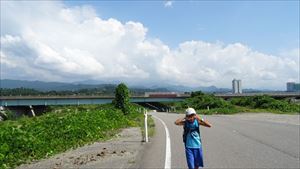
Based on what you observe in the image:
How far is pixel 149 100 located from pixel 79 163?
101561mm

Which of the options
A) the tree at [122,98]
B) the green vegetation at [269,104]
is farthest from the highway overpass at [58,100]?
the tree at [122,98]

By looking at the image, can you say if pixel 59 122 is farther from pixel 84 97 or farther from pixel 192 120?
pixel 84 97

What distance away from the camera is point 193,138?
7773 mm

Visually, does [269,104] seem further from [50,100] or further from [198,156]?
[50,100]

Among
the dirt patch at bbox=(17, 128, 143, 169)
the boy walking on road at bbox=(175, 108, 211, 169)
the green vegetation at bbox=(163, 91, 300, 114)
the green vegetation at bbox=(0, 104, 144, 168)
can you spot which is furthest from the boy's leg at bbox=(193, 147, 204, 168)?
the green vegetation at bbox=(163, 91, 300, 114)

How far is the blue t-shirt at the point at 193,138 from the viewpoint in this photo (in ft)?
25.4

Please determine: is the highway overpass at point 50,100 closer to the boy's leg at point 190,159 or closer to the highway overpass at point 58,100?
the highway overpass at point 58,100

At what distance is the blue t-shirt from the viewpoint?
25.4 ft

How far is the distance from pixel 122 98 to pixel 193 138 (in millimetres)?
26336

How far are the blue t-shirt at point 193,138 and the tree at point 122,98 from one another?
83.1ft

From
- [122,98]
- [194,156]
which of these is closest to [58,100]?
[122,98]

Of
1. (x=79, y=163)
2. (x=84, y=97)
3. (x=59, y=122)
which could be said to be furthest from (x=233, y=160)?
(x=84, y=97)

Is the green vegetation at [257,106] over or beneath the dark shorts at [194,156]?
beneath

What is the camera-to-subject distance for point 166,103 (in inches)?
4761
